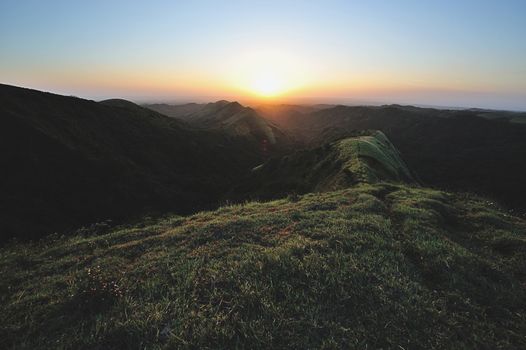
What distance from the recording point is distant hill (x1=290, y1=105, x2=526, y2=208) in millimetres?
81750

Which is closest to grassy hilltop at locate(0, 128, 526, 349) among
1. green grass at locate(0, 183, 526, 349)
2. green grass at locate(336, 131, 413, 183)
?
green grass at locate(0, 183, 526, 349)

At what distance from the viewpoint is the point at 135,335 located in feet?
21.6

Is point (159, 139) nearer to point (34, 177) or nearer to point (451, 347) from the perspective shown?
point (34, 177)

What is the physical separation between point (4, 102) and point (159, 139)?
124 ft

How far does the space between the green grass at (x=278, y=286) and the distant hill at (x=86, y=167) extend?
118 ft

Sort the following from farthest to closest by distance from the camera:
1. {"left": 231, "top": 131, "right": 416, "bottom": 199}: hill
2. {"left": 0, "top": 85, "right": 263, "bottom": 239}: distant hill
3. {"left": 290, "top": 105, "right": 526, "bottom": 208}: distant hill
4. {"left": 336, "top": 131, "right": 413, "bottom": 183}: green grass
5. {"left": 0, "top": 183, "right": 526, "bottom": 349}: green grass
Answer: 1. {"left": 290, "top": 105, "right": 526, "bottom": 208}: distant hill
2. {"left": 0, "top": 85, "right": 263, "bottom": 239}: distant hill
3. {"left": 231, "top": 131, "right": 416, "bottom": 199}: hill
4. {"left": 336, "top": 131, "right": 413, "bottom": 183}: green grass
5. {"left": 0, "top": 183, "right": 526, "bottom": 349}: green grass

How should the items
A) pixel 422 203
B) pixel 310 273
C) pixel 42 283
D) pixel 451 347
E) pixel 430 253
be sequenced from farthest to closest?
1. pixel 422 203
2. pixel 430 253
3. pixel 42 283
4. pixel 310 273
5. pixel 451 347

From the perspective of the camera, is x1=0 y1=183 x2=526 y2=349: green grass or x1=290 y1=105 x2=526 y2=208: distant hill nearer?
x1=0 y1=183 x2=526 y2=349: green grass

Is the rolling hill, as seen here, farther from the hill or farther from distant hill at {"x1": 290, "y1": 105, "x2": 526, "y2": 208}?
distant hill at {"x1": 290, "y1": 105, "x2": 526, "y2": 208}

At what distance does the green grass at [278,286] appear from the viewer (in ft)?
21.7

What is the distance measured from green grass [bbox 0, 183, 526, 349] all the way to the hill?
13.0 meters

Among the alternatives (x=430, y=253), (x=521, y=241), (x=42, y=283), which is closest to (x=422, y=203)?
(x=521, y=241)

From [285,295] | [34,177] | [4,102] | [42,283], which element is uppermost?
[4,102]

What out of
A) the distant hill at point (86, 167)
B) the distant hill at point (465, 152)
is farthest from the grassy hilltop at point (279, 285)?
the distant hill at point (465, 152)
